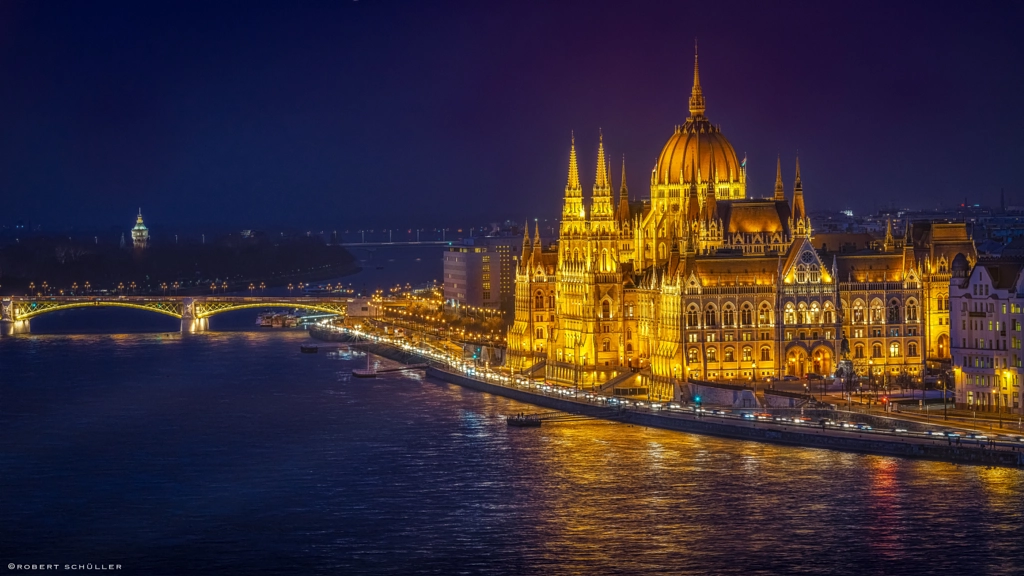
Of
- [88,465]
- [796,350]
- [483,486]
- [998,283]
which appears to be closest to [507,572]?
[483,486]

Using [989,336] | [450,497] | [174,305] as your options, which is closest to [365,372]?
[989,336]

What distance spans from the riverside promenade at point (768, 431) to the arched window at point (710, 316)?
4.03 metres

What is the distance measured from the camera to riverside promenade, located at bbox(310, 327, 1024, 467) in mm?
60125

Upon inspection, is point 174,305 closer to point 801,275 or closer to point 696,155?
point 696,155

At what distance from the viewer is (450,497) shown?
186ft

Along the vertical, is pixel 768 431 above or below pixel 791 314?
below

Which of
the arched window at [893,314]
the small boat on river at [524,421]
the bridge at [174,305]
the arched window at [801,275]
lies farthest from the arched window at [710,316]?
the bridge at [174,305]

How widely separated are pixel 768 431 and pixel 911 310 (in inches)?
535

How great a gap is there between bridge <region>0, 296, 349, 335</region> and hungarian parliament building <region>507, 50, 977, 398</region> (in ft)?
127

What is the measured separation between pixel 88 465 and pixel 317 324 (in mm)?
61009

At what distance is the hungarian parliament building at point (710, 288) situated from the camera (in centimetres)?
7550

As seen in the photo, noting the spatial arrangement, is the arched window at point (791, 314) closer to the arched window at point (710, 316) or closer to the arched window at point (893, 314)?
the arched window at point (710, 316)

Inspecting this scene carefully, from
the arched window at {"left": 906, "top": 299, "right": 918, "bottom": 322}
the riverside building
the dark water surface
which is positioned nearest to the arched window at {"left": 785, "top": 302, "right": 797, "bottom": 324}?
the arched window at {"left": 906, "top": 299, "right": 918, "bottom": 322}

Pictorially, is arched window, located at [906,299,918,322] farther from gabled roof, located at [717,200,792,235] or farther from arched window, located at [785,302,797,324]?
gabled roof, located at [717,200,792,235]
